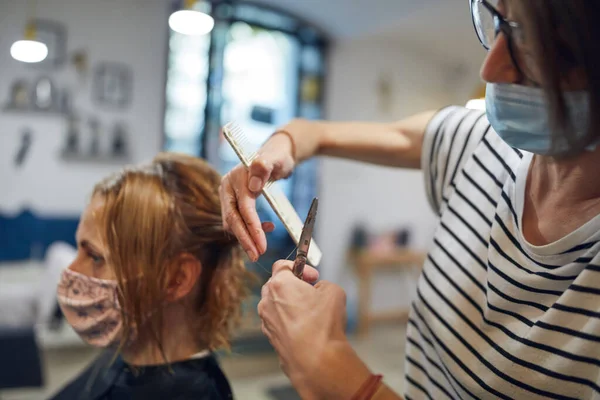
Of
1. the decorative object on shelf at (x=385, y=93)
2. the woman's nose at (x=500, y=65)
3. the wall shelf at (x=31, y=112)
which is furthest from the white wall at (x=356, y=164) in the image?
the woman's nose at (x=500, y=65)

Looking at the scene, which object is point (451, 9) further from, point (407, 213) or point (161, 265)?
point (407, 213)

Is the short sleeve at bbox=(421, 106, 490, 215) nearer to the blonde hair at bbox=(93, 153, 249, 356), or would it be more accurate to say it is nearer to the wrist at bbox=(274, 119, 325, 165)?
the wrist at bbox=(274, 119, 325, 165)

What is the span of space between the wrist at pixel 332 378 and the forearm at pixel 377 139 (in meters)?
0.47

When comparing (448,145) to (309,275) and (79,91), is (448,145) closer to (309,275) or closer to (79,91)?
(309,275)

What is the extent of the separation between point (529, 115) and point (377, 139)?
1.36 feet

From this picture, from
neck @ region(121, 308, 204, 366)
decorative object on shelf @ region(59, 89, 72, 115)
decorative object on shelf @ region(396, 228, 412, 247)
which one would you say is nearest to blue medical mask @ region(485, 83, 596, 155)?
neck @ region(121, 308, 204, 366)

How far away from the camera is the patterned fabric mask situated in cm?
96

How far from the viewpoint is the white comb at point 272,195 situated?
30.3 inches

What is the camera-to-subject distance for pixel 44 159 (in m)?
3.11

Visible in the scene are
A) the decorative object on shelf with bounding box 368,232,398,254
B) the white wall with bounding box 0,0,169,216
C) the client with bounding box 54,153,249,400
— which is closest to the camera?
the client with bounding box 54,153,249,400

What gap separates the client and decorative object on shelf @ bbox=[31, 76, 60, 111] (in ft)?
8.20

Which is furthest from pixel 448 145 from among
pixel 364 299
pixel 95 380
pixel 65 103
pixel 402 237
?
pixel 402 237

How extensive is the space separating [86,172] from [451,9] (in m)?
2.60

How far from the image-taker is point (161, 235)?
3.20ft
